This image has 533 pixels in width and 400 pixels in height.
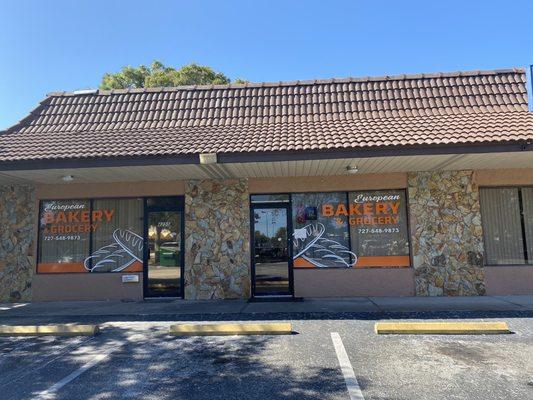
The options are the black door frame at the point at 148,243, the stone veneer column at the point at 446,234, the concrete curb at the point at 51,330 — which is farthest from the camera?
the black door frame at the point at 148,243

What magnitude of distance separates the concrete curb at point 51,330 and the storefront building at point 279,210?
347 centimetres

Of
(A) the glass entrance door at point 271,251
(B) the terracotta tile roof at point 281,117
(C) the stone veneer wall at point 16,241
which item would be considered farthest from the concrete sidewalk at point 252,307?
(B) the terracotta tile roof at point 281,117

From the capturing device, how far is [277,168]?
1016 cm

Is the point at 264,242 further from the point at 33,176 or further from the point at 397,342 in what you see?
the point at 33,176

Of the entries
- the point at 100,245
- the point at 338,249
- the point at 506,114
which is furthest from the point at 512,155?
the point at 100,245

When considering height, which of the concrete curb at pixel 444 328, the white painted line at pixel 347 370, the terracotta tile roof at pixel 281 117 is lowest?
the white painted line at pixel 347 370

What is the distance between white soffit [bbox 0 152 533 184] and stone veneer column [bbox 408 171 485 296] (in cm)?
50

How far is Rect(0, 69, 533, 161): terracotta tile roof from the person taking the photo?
9516mm

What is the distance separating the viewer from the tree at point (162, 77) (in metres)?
27.9

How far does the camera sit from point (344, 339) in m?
6.95

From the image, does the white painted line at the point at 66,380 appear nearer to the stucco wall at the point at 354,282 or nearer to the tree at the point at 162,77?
the stucco wall at the point at 354,282

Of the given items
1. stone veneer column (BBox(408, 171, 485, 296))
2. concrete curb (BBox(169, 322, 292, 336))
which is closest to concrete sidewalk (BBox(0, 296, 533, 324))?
stone veneer column (BBox(408, 171, 485, 296))

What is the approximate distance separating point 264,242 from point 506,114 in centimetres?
704

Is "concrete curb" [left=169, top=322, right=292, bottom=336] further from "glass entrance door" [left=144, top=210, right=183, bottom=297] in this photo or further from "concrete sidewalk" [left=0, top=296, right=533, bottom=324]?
"glass entrance door" [left=144, top=210, right=183, bottom=297]
